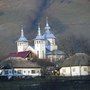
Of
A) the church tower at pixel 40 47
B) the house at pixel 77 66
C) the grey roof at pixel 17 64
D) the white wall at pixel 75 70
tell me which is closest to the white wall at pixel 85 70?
the house at pixel 77 66

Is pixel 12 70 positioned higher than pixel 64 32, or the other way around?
pixel 64 32

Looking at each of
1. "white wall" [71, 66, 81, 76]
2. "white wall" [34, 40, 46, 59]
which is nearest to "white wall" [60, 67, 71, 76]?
"white wall" [71, 66, 81, 76]

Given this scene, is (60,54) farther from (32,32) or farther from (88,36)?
(32,32)

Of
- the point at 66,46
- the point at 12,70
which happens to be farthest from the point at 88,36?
the point at 12,70

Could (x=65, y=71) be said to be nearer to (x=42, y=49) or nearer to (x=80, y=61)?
(x=80, y=61)

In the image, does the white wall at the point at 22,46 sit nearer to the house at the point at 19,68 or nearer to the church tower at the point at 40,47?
the church tower at the point at 40,47

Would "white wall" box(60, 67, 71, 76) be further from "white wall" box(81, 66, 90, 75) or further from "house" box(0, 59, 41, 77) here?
"house" box(0, 59, 41, 77)

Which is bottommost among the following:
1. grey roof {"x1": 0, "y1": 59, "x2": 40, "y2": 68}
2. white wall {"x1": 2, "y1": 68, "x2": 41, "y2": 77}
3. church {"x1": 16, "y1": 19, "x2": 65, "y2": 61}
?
white wall {"x1": 2, "y1": 68, "x2": 41, "y2": 77}
